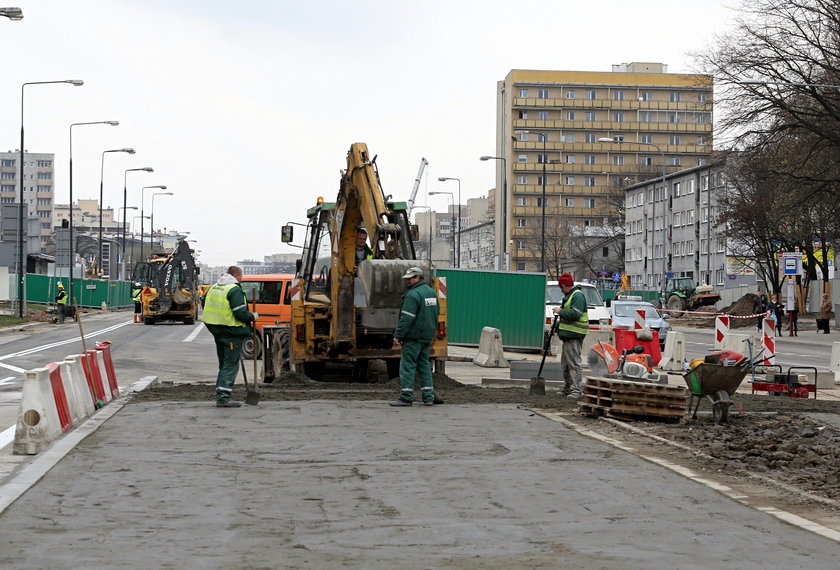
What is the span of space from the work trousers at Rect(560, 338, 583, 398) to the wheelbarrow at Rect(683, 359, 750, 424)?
122 inches

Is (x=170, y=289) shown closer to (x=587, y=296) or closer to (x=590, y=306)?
(x=587, y=296)

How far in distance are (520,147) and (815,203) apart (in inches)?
3929

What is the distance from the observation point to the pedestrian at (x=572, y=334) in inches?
682

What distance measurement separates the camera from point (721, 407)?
46.7 ft

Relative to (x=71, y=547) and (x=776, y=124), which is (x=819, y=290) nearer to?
(x=776, y=124)

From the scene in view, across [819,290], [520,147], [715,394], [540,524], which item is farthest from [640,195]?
[540,524]

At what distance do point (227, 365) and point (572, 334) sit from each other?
189 inches

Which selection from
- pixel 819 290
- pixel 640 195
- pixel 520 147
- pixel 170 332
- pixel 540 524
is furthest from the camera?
pixel 520 147

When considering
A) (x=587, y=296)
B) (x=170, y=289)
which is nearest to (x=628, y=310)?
(x=587, y=296)

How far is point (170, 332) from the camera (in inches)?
1758

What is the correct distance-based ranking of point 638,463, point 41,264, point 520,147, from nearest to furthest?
1. point 638,463
2. point 41,264
3. point 520,147

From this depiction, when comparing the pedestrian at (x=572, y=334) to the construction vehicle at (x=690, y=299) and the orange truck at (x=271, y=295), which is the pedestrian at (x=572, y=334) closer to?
the orange truck at (x=271, y=295)

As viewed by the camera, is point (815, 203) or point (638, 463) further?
point (815, 203)

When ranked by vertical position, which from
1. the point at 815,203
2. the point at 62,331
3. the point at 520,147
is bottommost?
the point at 62,331
